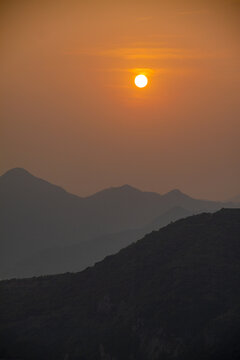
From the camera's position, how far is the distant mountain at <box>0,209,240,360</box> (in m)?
61.9

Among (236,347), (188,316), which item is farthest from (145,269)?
(236,347)

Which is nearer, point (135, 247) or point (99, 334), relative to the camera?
point (99, 334)

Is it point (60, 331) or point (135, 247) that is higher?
point (135, 247)

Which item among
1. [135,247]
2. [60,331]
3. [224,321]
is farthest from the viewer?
[135,247]

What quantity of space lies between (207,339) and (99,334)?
370 inches

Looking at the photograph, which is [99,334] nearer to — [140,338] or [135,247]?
[140,338]

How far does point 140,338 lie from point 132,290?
741 cm

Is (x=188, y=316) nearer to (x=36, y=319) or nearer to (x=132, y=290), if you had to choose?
(x=132, y=290)

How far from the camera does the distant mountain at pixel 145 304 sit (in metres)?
61.9

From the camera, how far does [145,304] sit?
6694cm

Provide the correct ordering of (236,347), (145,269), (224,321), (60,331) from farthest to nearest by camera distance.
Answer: (145,269) < (60,331) < (224,321) < (236,347)

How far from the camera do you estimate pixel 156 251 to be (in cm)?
7550

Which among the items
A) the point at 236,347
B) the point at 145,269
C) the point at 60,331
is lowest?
the point at 236,347

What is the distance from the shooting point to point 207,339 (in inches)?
2378
